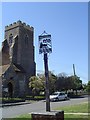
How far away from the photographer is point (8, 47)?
69.8 m

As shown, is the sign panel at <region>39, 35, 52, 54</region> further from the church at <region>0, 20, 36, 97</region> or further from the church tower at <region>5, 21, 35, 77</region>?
the church tower at <region>5, 21, 35, 77</region>

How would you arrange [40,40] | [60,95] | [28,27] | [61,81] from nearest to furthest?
[40,40] → [60,95] → [61,81] → [28,27]

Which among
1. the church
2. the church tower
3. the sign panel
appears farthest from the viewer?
the church tower

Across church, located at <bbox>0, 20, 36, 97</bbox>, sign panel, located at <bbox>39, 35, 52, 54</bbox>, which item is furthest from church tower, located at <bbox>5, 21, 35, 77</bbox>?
sign panel, located at <bbox>39, 35, 52, 54</bbox>

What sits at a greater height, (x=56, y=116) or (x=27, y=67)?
→ (x=27, y=67)

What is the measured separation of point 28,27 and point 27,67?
415 inches

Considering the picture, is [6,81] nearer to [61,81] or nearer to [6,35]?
[61,81]

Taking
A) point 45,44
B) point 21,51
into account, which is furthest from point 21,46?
point 45,44

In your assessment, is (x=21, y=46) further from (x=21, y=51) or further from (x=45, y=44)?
(x=45, y=44)

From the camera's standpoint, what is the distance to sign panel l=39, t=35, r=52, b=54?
10172 millimetres

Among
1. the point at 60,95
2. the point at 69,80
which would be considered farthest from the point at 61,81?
the point at 60,95

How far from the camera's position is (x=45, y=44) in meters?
10.2

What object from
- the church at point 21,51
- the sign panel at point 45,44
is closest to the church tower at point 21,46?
the church at point 21,51

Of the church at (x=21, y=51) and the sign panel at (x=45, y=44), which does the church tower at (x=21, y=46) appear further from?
the sign panel at (x=45, y=44)
